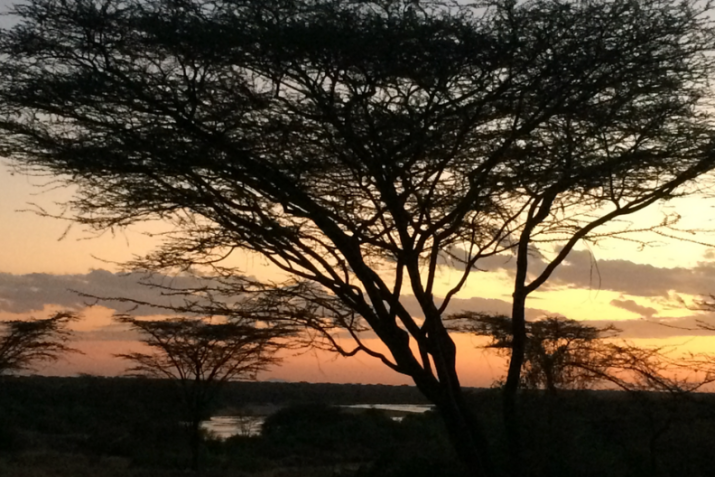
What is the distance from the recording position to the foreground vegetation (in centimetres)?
1226

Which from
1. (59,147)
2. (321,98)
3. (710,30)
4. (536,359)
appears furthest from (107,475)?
(710,30)

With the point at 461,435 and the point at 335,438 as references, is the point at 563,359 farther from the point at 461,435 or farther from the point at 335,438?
the point at 335,438

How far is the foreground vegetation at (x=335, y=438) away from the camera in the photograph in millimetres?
12258

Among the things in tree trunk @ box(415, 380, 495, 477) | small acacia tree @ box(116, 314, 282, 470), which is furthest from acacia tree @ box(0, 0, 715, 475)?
small acacia tree @ box(116, 314, 282, 470)

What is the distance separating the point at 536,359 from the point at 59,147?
304 inches

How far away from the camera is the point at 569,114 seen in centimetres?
942

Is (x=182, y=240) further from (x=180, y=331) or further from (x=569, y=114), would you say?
(x=180, y=331)

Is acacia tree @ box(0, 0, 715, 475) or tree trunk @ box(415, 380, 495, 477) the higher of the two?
acacia tree @ box(0, 0, 715, 475)

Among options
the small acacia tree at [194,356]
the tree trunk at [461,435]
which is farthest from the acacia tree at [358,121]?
the small acacia tree at [194,356]

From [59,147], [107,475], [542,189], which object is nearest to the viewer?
[59,147]

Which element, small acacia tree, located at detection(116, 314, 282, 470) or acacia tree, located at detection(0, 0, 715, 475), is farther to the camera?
small acacia tree, located at detection(116, 314, 282, 470)

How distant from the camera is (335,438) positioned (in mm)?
32719

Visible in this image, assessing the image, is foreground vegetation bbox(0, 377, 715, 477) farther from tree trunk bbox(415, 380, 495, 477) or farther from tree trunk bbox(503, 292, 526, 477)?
tree trunk bbox(415, 380, 495, 477)

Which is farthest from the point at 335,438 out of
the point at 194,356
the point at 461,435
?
the point at 461,435
